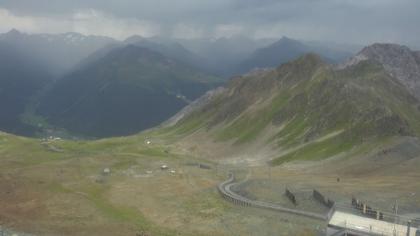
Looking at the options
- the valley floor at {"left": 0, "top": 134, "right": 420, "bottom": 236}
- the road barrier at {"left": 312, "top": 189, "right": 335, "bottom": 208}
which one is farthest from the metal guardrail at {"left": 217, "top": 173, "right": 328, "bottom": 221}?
the road barrier at {"left": 312, "top": 189, "right": 335, "bottom": 208}

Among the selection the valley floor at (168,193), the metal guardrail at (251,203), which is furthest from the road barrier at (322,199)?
the metal guardrail at (251,203)

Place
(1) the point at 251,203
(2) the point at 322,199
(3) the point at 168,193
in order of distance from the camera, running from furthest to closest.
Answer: (3) the point at 168,193
(1) the point at 251,203
(2) the point at 322,199

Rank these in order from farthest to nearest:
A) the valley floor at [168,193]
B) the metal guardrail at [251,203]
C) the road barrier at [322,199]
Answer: the road barrier at [322,199] < the metal guardrail at [251,203] < the valley floor at [168,193]

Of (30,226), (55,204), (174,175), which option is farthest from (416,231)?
(174,175)

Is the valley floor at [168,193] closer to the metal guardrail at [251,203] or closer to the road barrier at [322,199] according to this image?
the metal guardrail at [251,203]

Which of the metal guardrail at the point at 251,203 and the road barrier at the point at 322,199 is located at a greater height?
the road barrier at the point at 322,199

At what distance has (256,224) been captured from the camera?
100625 millimetres

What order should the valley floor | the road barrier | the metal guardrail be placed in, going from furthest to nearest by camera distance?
the road barrier, the metal guardrail, the valley floor

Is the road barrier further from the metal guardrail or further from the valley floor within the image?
the metal guardrail

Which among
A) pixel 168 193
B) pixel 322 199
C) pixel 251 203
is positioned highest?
pixel 322 199

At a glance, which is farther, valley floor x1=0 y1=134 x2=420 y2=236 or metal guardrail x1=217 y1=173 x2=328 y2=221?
metal guardrail x1=217 y1=173 x2=328 y2=221

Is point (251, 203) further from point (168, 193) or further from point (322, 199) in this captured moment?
point (168, 193)

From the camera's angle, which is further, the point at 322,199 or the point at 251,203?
the point at 251,203

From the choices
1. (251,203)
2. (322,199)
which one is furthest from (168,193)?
(322,199)
